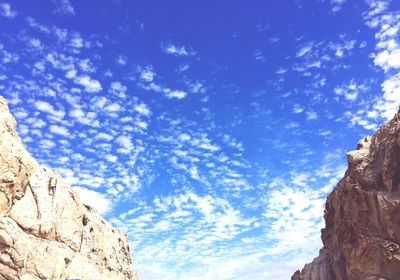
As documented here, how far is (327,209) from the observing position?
7500 centimetres

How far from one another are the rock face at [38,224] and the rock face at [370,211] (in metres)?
38.3

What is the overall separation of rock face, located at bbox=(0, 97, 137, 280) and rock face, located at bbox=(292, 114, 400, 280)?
1510 inches

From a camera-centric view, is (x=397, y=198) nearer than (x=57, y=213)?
Yes

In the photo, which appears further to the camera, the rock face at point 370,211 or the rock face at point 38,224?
the rock face at point 38,224

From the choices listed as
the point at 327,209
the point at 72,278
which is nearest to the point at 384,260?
the point at 327,209

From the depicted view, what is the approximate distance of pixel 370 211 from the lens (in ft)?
178

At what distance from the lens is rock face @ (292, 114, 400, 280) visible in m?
50.4

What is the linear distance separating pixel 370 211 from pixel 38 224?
145ft

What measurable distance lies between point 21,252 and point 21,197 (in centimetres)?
830

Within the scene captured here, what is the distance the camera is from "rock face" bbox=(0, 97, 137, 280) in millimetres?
52750

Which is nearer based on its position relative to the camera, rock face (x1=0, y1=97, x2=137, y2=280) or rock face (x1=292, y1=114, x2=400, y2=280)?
rock face (x1=292, y1=114, x2=400, y2=280)

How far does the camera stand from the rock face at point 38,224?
52.8 metres

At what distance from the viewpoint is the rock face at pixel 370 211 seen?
5044 cm

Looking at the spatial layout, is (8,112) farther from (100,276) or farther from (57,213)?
(100,276)
